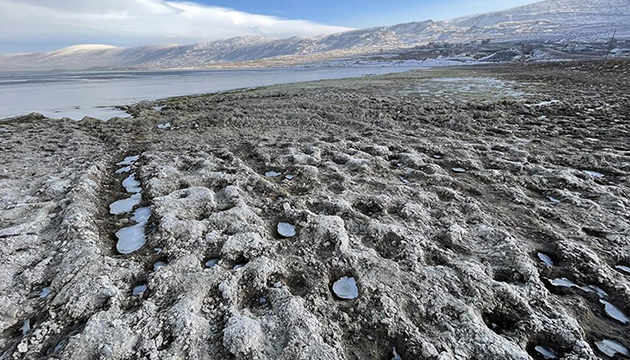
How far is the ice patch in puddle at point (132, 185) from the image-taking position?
7.15 metres

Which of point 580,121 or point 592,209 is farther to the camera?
point 580,121

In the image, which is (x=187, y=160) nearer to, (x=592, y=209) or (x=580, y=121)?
(x=592, y=209)

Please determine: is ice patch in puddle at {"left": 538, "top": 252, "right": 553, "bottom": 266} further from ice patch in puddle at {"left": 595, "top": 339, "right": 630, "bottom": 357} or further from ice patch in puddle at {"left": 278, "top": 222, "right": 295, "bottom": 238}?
ice patch in puddle at {"left": 278, "top": 222, "right": 295, "bottom": 238}

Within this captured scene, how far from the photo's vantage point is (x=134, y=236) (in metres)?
5.28

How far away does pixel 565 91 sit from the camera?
19.9 m

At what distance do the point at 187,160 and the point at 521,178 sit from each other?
8566 millimetres

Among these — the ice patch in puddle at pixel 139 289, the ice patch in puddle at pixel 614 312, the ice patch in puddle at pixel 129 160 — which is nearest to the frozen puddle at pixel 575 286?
the ice patch in puddle at pixel 614 312

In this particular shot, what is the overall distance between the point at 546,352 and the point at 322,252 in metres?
2.79

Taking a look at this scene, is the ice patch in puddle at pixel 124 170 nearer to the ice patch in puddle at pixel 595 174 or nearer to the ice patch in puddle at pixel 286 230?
the ice patch in puddle at pixel 286 230

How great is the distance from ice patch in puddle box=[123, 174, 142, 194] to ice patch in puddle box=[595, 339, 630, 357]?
8.12 m

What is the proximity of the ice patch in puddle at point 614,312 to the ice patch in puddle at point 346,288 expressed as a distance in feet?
9.52

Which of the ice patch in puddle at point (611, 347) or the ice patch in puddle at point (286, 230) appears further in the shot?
the ice patch in puddle at point (286, 230)

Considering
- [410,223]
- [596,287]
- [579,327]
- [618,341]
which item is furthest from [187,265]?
[596,287]

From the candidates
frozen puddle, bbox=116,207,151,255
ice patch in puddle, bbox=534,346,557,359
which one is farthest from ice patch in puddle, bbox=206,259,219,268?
ice patch in puddle, bbox=534,346,557,359
